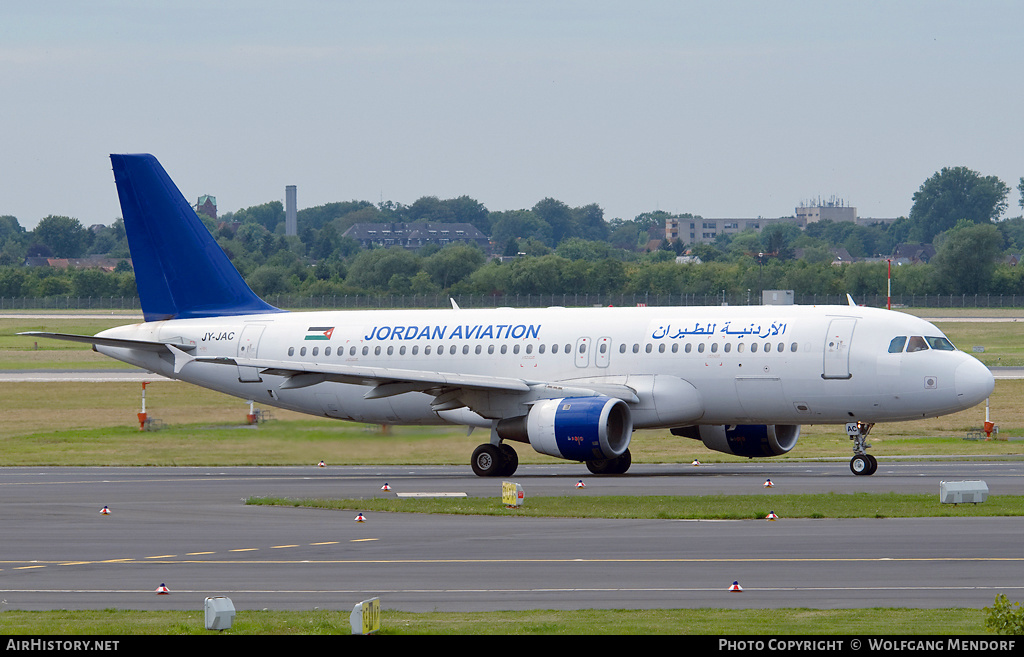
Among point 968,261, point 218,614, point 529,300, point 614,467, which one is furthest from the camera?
point 968,261

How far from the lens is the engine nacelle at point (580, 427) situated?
35.8m

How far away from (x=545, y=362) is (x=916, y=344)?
9.94 metres

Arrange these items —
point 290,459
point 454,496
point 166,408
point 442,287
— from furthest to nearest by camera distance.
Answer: point 442,287, point 166,408, point 290,459, point 454,496

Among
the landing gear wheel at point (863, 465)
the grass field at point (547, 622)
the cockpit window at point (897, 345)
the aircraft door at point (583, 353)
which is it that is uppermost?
the cockpit window at point (897, 345)

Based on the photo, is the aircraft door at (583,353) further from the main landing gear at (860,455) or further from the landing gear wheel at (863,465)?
the landing gear wheel at (863,465)

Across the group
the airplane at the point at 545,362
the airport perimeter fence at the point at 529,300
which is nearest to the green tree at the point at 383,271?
the airport perimeter fence at the point at 529,300

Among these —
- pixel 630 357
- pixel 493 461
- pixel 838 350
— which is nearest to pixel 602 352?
pixel 630 357

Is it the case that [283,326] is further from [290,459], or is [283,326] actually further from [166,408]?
[166,408]

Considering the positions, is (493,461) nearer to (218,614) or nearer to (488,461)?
(488,461)

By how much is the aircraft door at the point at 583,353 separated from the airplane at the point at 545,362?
0.04 meters

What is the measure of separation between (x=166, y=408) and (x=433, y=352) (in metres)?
20.6

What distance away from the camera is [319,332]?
43531 mm
